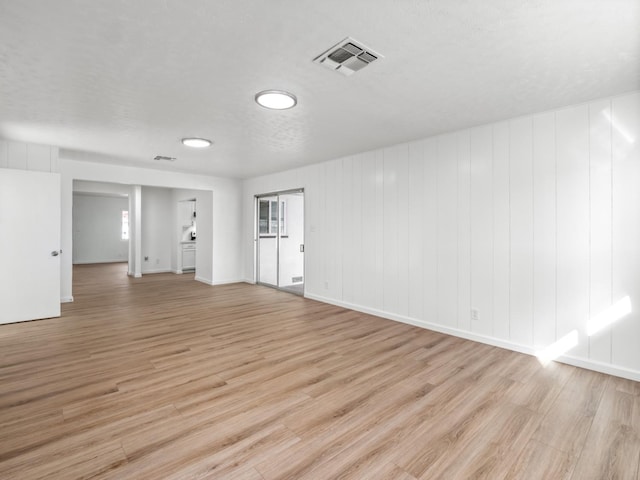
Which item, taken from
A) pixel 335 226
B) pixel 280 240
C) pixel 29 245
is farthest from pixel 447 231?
pixel 29 245

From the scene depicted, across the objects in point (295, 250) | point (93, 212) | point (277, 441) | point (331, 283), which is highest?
point (93, 212)

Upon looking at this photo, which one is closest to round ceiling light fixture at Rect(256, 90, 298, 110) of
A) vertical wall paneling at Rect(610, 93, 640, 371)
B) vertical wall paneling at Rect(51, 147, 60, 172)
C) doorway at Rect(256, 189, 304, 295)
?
vertical wall paneling at Rect(610, 93, 640, 371)

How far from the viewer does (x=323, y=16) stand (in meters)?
1.78

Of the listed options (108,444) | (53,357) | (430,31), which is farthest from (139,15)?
(53,357)

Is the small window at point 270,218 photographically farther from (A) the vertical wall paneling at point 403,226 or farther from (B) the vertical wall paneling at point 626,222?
(B) the vertical wall paneling at point 626,222

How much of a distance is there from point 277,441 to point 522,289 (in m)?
2.93

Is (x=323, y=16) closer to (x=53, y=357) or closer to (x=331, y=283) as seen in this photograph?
(x=53, y=357)

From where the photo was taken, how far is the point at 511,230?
3432 mm

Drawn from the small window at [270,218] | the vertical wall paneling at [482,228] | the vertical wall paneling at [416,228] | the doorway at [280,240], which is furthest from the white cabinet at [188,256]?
the vertical wall paneling at [482,228]

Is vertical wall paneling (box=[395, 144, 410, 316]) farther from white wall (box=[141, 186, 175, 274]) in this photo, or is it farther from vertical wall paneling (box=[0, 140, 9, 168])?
white wall (box=[141, 186, 175, 274])

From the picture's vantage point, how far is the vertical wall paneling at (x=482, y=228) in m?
3.59

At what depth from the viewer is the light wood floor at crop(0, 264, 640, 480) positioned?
5.69 ft

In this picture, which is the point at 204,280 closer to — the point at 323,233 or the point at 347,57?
the point at 323,233

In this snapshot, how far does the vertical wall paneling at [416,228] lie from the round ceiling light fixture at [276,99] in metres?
2.02
